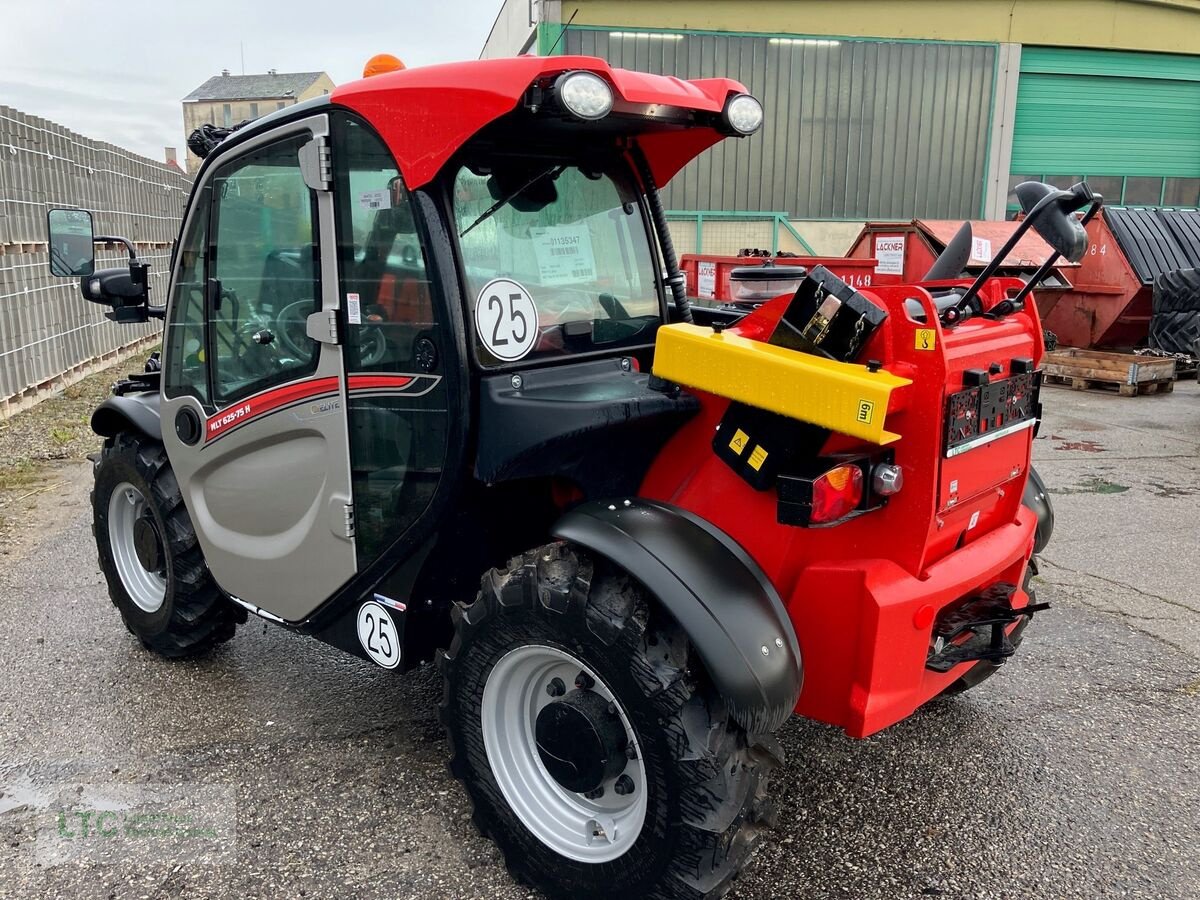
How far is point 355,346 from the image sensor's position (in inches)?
105

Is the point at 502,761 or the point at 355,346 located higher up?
the point at 355,346

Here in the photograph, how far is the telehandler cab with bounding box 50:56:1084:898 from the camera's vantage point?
2.14m

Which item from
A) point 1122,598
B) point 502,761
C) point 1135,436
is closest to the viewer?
point 502,761

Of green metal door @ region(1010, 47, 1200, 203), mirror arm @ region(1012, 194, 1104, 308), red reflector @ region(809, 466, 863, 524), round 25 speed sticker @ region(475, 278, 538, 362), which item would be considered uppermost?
green metal door @ region(1010, 47, 1200, 203)

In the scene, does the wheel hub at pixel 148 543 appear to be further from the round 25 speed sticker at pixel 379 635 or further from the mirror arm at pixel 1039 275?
the mirror arm at pixel 1039 275

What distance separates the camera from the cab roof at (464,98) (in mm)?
2139

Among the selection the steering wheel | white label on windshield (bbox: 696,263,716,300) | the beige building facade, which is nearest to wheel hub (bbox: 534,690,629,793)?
the steering wheel

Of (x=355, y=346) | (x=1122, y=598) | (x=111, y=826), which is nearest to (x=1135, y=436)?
(x=1122, y=598)

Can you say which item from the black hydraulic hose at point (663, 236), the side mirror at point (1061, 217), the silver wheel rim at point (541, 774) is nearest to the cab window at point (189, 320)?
the black hydraulic hose at point (663, 236)

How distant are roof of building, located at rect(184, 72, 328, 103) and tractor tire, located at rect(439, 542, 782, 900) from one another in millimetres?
75914

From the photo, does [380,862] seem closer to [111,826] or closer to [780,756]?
[111,826]

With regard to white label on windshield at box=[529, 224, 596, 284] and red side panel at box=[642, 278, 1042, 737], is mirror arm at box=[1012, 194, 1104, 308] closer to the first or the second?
red side panel at box=[642, 278, 1042, 737]

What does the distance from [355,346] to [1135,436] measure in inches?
311

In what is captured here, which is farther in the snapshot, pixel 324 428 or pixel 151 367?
pixel 151 367
